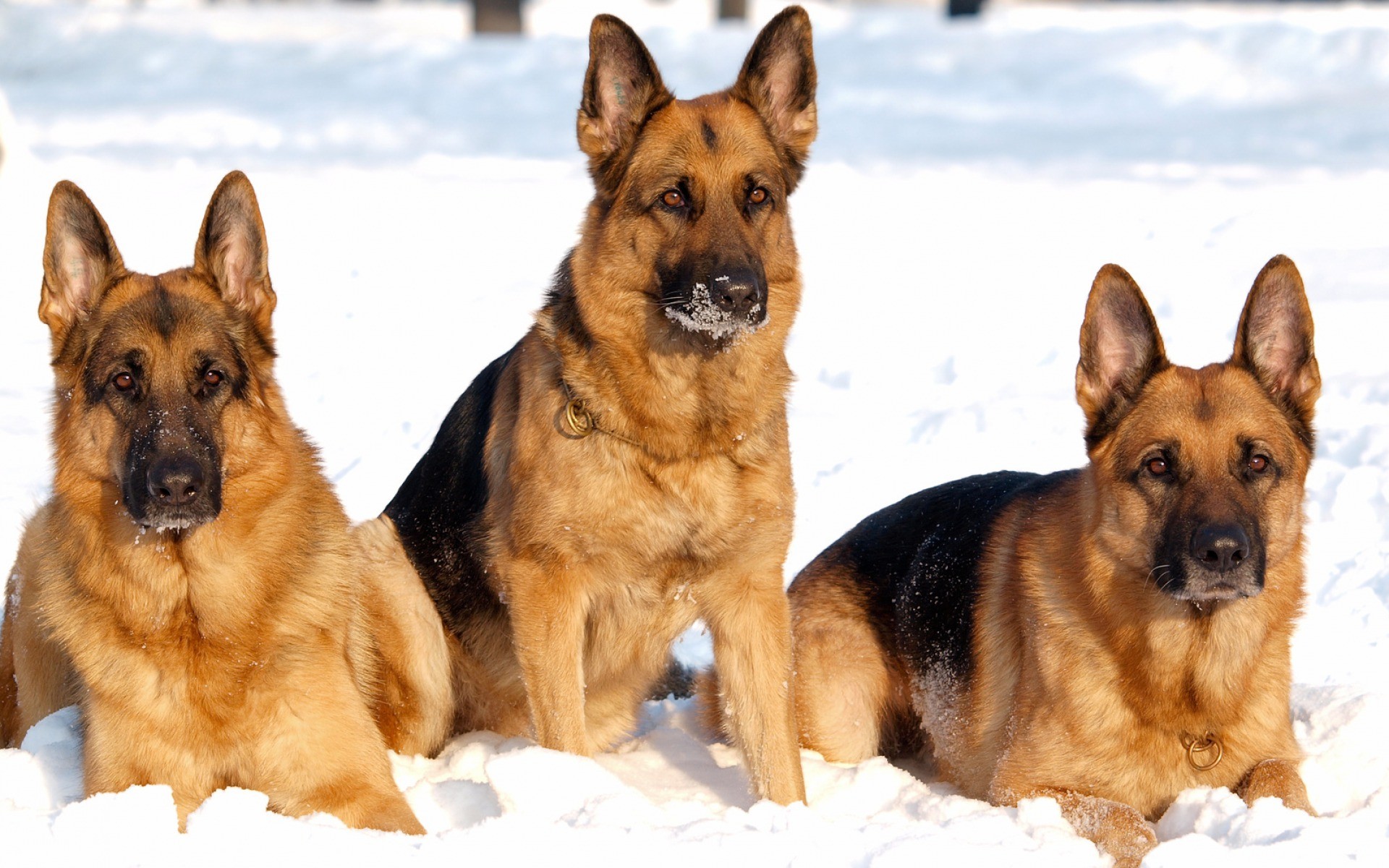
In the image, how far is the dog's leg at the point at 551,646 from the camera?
14.7 feet

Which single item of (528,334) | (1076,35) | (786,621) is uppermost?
(1076,35)

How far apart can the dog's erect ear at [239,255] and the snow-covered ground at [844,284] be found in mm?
1477

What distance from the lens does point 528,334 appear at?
4949mm

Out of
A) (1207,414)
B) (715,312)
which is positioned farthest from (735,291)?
(1207,414)

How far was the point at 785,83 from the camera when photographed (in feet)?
15.8

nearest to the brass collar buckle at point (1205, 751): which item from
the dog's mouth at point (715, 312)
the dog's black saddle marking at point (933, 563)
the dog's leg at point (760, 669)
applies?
the dog's black saddle marking at point (933, 563)

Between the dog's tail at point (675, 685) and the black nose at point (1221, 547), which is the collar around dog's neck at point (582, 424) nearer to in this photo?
the dog's tail at point (675, 685)

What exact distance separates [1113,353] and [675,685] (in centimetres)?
225

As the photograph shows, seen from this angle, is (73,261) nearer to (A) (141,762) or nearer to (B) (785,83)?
(A) (141,762)

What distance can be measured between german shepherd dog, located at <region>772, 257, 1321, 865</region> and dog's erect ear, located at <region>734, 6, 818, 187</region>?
1132 mm

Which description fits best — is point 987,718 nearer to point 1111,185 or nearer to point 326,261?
point 326,261

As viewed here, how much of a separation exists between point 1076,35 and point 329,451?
18942 millimetres

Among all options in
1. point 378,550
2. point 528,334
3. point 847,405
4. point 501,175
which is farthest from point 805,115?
point 501,175

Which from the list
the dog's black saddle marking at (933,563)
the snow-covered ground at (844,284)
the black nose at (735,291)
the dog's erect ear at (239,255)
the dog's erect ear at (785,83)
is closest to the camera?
the snow-covered ground at (844,284)
